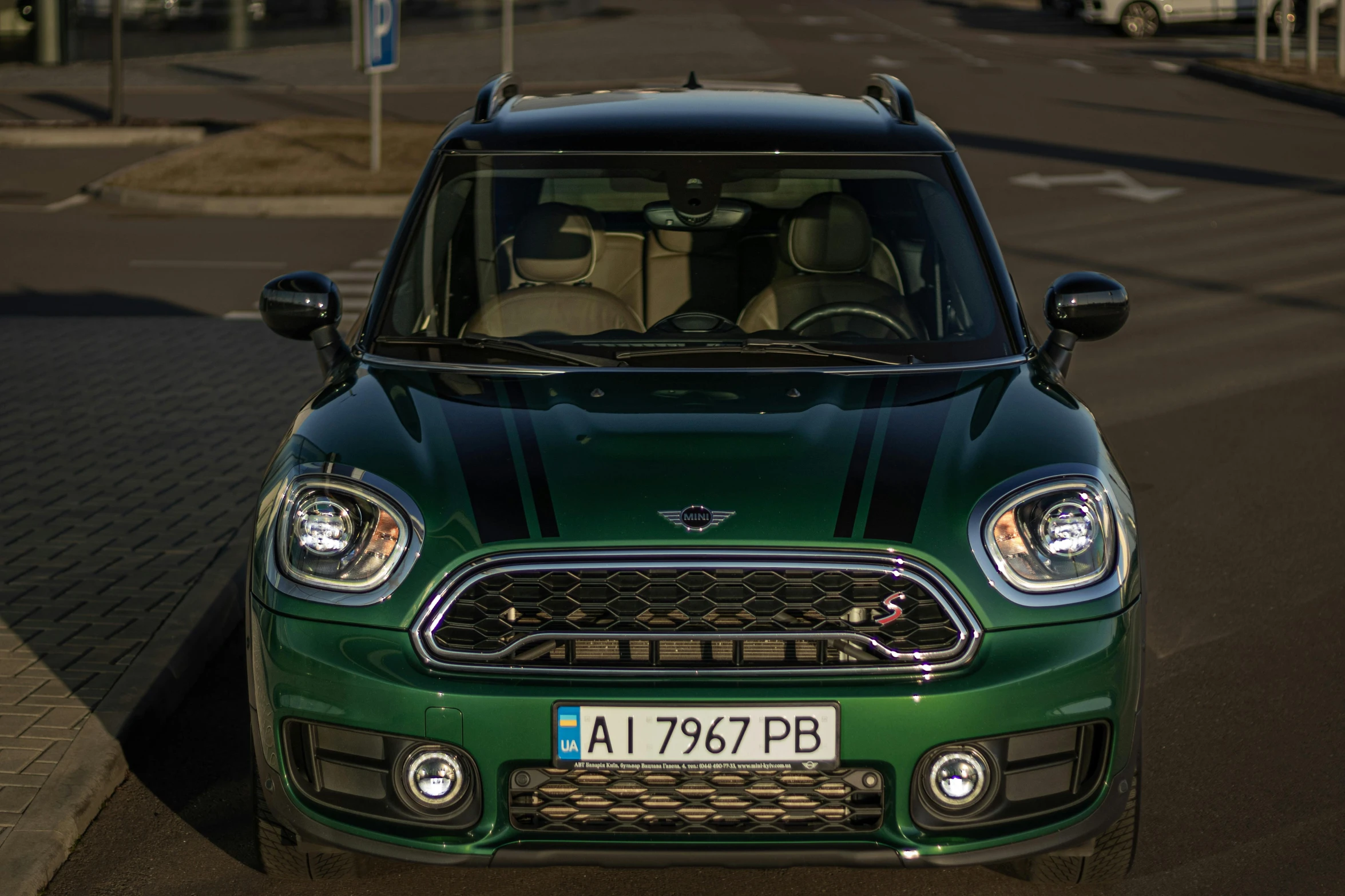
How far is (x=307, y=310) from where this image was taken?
4664 mm

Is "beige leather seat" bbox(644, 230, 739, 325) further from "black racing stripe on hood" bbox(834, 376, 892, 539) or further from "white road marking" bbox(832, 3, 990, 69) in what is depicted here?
"white road marking" bbox(832, 3, 990, 69)

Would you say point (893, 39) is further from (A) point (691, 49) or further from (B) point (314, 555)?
(B) point (314, 555)

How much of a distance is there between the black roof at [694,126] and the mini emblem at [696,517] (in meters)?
1.71

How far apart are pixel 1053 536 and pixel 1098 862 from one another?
853 mm

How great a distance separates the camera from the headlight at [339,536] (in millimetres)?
3436

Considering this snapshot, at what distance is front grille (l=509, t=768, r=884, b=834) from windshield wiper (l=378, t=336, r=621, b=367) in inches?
51.0

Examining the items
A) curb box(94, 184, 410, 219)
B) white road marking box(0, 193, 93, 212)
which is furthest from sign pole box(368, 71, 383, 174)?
white road marking box(0, 193, 93, 212)

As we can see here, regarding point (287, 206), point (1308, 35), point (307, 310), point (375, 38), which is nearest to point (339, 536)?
point (307, 310)

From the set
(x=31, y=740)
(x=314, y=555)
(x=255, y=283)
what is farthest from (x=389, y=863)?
(x=255, y=283)

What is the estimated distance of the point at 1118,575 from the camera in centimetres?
349

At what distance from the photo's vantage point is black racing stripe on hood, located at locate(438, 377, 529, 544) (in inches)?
134

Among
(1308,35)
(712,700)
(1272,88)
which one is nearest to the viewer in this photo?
(712,700)

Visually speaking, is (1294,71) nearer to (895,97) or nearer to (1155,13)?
(1155,13)

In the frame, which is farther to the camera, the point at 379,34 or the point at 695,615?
the point at 379,34
